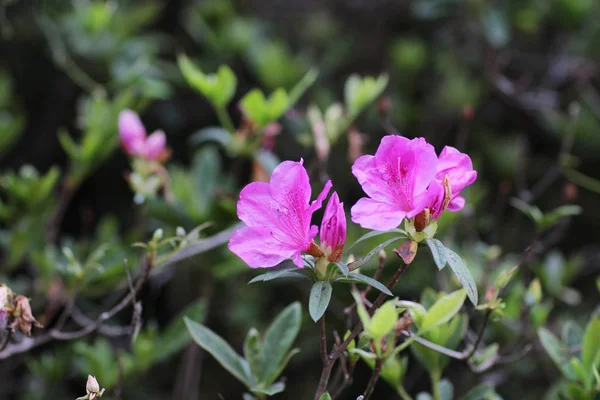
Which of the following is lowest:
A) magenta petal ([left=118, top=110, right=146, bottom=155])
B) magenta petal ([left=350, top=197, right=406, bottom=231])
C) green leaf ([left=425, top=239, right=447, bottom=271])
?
magenta petal ([left=118, top=110, right=146, bottom=155])

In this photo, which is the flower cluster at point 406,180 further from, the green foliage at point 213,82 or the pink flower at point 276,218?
the green foliage at point 213,82

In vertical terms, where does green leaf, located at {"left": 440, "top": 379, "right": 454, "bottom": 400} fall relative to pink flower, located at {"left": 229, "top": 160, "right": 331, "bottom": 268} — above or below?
below

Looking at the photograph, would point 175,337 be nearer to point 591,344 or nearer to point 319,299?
point 319,299

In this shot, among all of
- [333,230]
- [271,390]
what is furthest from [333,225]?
[271,390]

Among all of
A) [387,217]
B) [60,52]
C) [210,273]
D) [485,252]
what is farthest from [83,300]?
[387,217]

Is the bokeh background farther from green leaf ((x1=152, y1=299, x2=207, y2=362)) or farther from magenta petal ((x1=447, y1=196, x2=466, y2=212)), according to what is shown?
magenta petal ((x1=447, y1=196, x2=466, y2=212))

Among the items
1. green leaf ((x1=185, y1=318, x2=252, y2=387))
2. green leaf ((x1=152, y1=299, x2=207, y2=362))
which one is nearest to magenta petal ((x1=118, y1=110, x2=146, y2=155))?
green leaf ((x1=152, y1=299, x2=207, y2=362))
